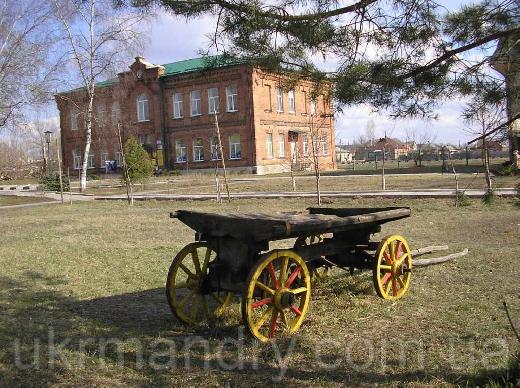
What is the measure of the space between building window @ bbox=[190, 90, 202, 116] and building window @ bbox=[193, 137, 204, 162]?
6.56ft

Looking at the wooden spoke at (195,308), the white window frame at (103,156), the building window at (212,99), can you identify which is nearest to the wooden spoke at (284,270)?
the wooden spoke at (195,308)

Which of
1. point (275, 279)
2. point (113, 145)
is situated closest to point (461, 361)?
point (275, 279)

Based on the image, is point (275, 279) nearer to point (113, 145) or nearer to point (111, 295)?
point (111, 295)

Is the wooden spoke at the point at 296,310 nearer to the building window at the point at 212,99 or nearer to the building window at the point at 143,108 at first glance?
the building window at the point at 212,99

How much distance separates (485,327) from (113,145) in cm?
4405

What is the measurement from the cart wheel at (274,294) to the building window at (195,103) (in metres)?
37.4

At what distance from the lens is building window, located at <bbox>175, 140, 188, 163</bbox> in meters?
42.6

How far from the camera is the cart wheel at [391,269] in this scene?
5.77m

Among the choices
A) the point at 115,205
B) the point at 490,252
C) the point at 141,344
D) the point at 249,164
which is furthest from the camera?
the point at 249,164

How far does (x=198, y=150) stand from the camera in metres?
41.8

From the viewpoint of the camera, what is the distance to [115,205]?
69.2 feet

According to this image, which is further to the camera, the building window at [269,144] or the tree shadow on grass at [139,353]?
the building window at [269,144]

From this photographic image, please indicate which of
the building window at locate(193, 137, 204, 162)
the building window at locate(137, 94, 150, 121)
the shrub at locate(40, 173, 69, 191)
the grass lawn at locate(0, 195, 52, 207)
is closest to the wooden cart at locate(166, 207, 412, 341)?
the grass lawn at locate(0, 195, 52, 207)

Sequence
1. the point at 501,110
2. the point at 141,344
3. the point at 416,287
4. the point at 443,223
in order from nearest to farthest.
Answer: the point at 501,110 < the point at 141,344 < the point at 416,287 < the point at 443,223
